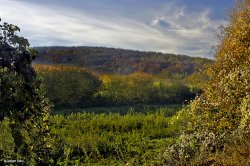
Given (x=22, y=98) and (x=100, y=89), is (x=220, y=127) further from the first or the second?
(x=100, y=89)

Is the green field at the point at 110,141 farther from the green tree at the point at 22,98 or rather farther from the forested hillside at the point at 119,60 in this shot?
the forested hillside at the point at 119,60

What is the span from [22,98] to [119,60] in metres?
72.3

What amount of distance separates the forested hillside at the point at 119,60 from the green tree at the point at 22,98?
58413 millimetres

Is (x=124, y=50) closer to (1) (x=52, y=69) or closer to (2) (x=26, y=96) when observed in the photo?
(1) (x=52, y=69)

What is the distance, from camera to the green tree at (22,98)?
20.7 ft

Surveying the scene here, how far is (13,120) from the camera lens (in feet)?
22.0

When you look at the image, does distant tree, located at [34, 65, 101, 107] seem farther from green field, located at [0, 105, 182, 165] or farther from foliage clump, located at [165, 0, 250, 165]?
foliage clump, located at [165, 0, 250, 165]

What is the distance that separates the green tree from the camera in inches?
249

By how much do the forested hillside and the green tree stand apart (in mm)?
58413

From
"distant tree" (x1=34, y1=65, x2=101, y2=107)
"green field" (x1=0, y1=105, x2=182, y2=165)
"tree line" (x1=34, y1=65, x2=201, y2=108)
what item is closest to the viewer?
"green field" (x1=0, y1=105, x2=182, y2=165)

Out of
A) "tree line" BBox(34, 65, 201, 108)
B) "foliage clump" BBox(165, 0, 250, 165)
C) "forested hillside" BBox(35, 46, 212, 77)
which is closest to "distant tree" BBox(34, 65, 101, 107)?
"tree line" BBox(34, 65, 201, 108)

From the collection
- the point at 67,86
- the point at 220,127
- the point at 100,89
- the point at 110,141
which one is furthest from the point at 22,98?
the point at 100,89

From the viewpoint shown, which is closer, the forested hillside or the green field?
the green field

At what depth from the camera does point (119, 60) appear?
78.8 meters
